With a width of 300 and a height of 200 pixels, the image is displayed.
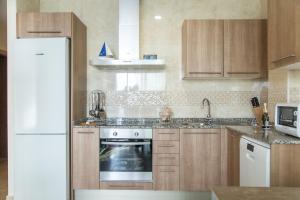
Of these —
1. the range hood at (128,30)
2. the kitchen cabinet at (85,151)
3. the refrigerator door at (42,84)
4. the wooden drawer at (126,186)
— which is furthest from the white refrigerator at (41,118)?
the range hood at (128,30)

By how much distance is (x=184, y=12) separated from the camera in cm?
357

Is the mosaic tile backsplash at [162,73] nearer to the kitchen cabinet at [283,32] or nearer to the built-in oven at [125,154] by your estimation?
the built-in oven at [125,154]

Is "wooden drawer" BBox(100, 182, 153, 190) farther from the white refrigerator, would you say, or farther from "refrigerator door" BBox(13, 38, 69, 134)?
"refrigerator door" BBox(13, 38, 69, 134)

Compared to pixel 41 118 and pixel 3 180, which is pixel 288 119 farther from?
pixel 3 180

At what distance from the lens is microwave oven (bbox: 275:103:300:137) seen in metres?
1.97

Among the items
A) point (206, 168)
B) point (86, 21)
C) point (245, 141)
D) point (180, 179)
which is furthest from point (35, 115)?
point (245, 141)

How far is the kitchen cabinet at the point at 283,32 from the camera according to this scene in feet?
6.60

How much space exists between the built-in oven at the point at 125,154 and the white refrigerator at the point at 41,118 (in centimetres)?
43

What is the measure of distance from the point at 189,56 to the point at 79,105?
1.43 meters

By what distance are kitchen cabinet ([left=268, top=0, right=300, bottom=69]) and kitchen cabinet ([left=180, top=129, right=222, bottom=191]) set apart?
38.9 inches

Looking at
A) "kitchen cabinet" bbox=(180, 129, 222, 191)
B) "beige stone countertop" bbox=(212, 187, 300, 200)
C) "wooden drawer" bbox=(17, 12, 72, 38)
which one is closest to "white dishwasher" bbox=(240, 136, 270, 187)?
"kitchen cabinet" bbox=(180, 129, 222, 191)

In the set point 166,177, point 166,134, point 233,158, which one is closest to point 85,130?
point 166,134

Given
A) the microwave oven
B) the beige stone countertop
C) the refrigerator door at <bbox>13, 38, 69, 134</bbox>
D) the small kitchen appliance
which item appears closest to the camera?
the beige stone countertop

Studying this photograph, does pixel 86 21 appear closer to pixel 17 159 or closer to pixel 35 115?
pixel 35 115
